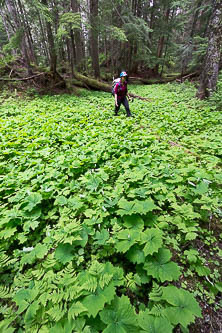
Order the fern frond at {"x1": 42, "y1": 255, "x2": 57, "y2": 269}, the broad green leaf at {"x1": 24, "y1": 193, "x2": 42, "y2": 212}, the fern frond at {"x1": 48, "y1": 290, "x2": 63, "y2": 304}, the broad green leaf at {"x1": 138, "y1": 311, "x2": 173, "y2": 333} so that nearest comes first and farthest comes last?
the broad green leaf at {"x1": 138, "y1": 311, "x2": 173, "y2": 333} → the fern frond at {"x1": 48, "y1": 290, "x2": 63, "y2": 304} → the fern frond at {"x1": 42, "y1": 255, "x2": 57, "y2": 269} → the broad green leaf at {"x1": 24, "y1": 193, "x2": 42, "y2": 212}

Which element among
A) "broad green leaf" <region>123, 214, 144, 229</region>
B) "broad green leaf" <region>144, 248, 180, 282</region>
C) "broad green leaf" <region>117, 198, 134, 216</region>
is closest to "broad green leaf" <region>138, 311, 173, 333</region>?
"broad green leaf" <region>144, 248, 180, 282</region>

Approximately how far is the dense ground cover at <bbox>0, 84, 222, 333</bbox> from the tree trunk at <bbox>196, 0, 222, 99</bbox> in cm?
497

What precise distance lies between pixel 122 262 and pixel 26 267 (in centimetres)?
114

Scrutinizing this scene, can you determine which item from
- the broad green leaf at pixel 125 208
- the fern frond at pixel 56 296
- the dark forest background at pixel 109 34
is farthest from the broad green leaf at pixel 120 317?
the dark forest background at pixel 109 34

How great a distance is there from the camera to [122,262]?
1.85m

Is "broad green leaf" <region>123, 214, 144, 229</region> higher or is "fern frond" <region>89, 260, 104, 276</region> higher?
"broad green leaf" <region>123, 214, 144, 229</region>

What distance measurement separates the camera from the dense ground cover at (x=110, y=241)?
4.52ft

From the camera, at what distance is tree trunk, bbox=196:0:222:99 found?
21.1 feet

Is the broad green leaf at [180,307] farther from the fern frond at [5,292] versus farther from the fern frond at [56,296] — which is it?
the fern frond at [5,292]

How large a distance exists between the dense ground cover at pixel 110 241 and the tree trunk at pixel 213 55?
4967 millimetres

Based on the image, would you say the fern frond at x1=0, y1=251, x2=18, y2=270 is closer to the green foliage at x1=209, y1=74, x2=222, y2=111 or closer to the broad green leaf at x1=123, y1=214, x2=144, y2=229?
the broad green leaf at x1=123, y1=214, x2=144, y2=229

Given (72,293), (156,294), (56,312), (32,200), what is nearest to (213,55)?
(32,200)

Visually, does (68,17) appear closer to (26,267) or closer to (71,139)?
(71,139)

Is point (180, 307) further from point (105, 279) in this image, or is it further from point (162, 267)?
point (105, 279)
